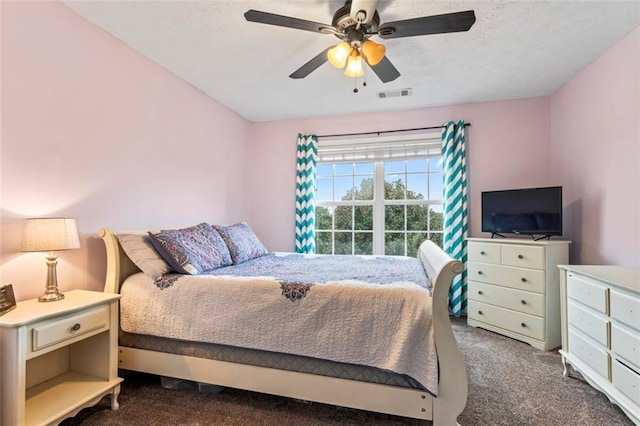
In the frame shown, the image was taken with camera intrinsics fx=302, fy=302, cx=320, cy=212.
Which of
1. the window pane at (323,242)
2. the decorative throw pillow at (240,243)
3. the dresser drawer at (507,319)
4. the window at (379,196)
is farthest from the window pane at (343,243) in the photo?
the dresser drawer at (507,319)

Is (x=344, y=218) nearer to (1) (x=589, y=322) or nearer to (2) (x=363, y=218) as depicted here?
(2) (x=363, y=218)

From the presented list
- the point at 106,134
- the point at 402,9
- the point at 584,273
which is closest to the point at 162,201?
the point at 106,134

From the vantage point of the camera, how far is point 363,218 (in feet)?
12.9

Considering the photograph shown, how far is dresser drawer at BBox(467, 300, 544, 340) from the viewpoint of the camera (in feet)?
8.56

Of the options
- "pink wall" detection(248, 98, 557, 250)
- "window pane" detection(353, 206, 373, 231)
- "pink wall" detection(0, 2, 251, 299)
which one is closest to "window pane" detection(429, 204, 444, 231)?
"pink wall" detection(248, 98, 557, 250)

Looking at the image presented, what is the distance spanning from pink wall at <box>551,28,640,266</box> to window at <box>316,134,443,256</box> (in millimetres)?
1241

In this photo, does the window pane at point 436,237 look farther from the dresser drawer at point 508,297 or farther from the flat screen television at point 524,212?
the dresser drawer at point 508,297

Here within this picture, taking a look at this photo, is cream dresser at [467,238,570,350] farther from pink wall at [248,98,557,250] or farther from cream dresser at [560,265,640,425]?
pink wall at [248,98,557,250]

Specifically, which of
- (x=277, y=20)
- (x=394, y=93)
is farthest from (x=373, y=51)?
(x=394, y=93)

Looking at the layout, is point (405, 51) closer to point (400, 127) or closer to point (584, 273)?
point (400, 127)

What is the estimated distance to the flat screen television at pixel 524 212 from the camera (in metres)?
2.77

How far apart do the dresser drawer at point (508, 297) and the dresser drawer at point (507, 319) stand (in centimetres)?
4

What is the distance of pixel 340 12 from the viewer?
5.69ft

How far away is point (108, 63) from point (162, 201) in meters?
1.10
